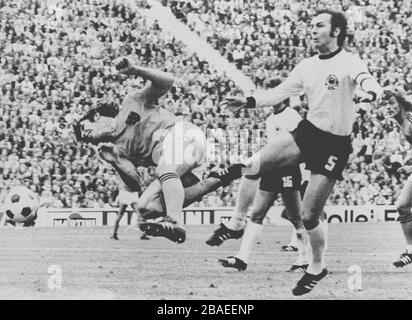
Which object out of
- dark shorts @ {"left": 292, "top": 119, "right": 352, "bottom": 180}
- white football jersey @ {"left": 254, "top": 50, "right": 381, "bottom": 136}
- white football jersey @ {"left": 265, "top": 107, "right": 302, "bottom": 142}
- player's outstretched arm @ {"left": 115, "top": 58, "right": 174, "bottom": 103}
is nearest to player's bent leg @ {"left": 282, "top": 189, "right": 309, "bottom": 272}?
dark shorts @ {"left": 292, "top": 119, "right": 352, "bottom": 180}

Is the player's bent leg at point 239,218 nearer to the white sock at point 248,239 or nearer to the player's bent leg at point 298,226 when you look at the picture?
the white sock at point 248,239

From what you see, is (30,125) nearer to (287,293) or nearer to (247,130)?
(247,130)

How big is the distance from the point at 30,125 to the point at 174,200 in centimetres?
193

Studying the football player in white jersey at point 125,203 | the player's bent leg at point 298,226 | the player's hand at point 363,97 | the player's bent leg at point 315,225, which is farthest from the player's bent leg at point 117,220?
the player's hand at point 363,97

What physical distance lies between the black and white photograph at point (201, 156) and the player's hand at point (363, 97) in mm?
30

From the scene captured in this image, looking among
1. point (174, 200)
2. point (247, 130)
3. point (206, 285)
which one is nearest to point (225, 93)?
point (247, 130)

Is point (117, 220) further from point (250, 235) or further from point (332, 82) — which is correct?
point (332, 82)

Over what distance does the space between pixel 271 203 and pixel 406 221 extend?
60.4 inches

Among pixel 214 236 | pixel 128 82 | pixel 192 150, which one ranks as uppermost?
pixel 128 82

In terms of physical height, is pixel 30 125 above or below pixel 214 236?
above

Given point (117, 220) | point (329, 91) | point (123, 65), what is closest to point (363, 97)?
point (329, 91)

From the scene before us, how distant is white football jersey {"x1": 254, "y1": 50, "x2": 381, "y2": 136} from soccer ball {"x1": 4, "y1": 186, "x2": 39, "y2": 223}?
2.80 metres

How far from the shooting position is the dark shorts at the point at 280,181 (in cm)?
1085
